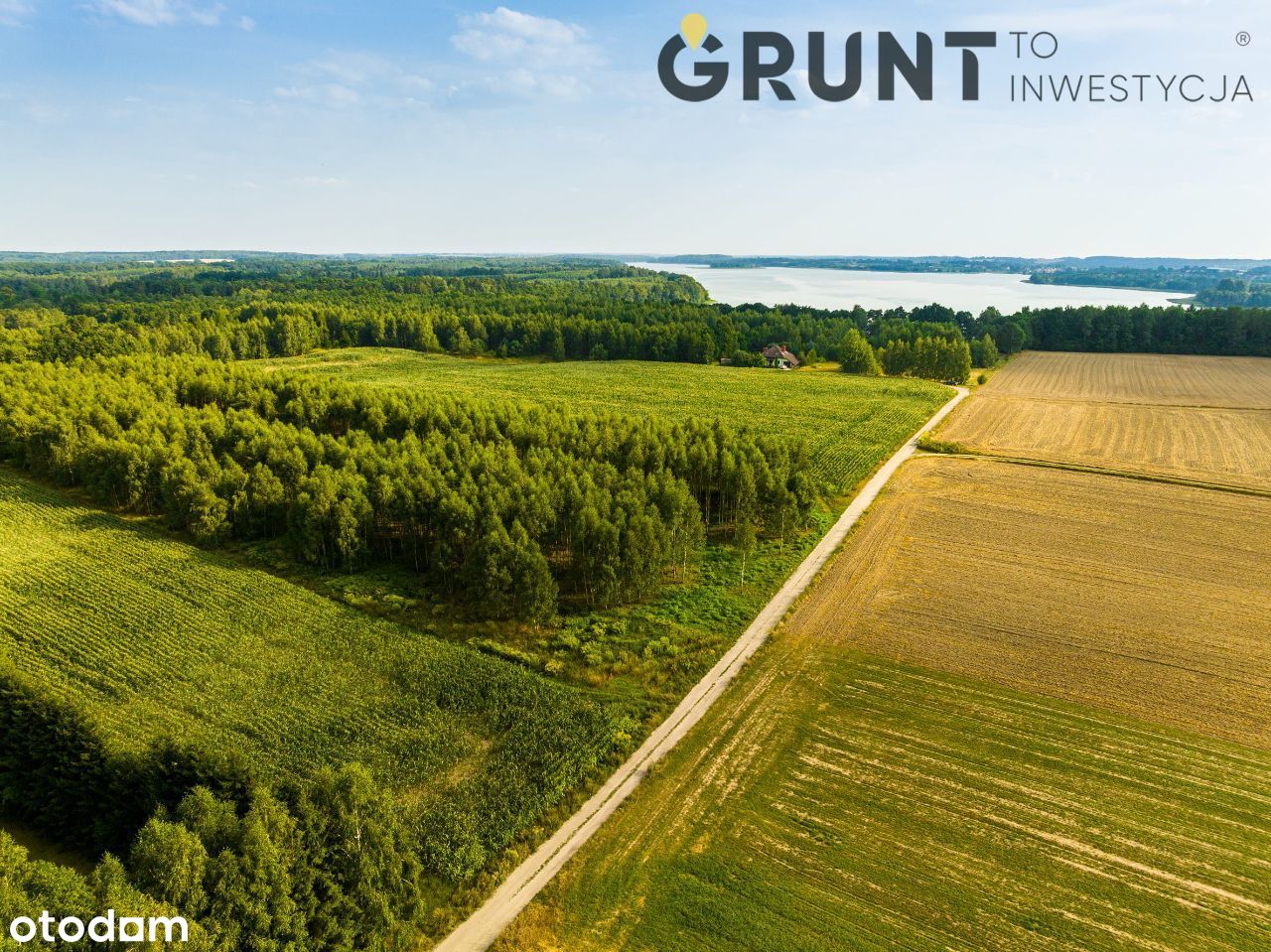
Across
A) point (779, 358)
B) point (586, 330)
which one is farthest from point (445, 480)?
point (586, 330)

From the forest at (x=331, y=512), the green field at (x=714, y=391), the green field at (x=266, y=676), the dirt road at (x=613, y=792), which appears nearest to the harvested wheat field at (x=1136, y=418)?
the green field at (x=714, y=391)

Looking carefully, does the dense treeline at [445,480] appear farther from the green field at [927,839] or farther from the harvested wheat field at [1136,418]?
the harvested wheat field at [1136,418]

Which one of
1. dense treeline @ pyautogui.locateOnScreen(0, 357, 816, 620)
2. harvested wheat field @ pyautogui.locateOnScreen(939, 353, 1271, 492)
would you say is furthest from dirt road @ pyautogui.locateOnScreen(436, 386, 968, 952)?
harvested wheat field @ pyautogui.locateOnScreen(939, 353, 1271, 492)

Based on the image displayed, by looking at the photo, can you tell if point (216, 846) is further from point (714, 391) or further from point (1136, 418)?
point (1136, 418)

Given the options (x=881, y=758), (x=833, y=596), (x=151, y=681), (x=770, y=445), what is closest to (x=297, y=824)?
(x=151, y=681)

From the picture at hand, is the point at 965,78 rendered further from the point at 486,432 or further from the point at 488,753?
the point at 488,753

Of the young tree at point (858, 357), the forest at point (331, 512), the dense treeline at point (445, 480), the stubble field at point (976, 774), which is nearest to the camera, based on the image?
the forest at point (331, 512)
